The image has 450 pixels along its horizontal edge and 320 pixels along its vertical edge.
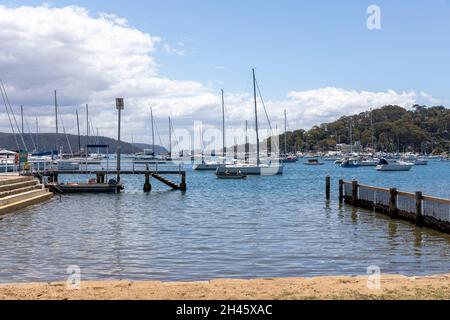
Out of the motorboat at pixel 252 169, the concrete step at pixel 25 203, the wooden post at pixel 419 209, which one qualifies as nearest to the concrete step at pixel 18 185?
the concrete step at pixel 25 203

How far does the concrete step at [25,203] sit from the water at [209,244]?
2.29ft

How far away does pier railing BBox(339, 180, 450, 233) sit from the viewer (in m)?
26.3

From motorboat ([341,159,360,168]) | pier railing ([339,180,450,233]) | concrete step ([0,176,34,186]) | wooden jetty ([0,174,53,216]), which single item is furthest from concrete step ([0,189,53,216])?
motorboat ([341,159,360,168])

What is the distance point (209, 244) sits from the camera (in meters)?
23.2

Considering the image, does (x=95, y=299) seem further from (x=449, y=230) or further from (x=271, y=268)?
(x=449, y=230)

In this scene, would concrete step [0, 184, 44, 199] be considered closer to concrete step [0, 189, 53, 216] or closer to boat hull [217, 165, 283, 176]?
concrete step [0, 189, 53, 216]

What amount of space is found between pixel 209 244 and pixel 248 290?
10.9 m

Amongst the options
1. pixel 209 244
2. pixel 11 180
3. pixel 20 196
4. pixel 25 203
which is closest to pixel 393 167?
pixel 11 180

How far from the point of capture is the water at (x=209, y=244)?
1748cm

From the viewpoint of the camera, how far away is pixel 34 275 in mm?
16500

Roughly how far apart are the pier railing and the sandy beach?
13062 mm

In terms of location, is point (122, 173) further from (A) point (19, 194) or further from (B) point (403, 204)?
(B) point (403, 204)
